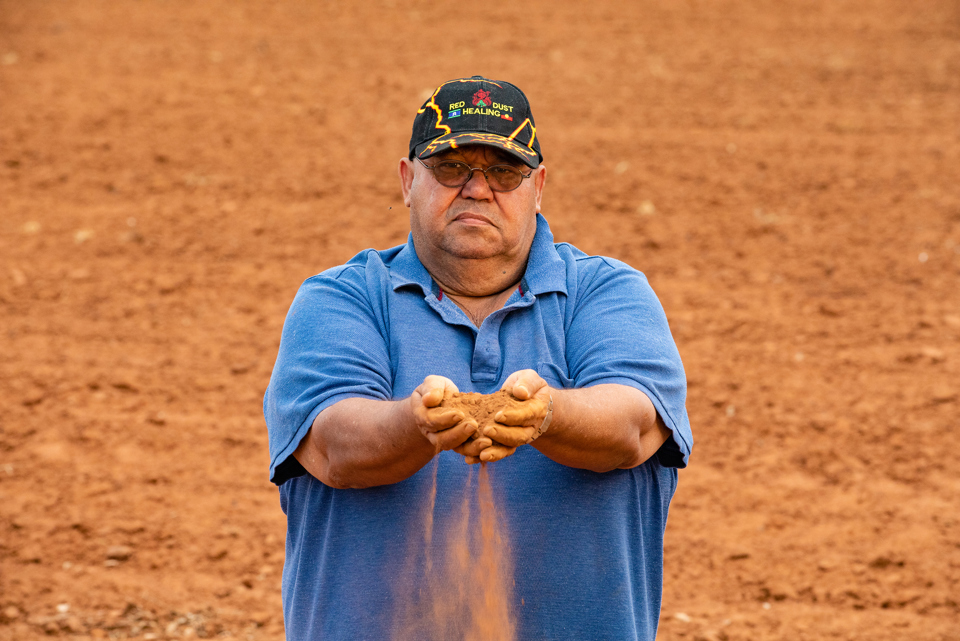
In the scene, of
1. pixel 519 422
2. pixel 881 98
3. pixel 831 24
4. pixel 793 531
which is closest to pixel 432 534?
pixel 519 422

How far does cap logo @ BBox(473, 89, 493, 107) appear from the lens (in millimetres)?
2242

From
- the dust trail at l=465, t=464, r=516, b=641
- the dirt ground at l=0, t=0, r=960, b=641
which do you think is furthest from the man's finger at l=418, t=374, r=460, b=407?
the dirt ground at l=0, t=0, r=960, b=641

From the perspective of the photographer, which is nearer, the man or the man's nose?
the man

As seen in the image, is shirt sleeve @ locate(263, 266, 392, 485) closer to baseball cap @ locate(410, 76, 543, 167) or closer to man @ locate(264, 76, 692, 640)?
man @ locate(264, 76, 692, 640)

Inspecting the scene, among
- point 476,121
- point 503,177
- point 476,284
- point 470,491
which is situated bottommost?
point 470,491

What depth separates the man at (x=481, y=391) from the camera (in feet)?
6.12

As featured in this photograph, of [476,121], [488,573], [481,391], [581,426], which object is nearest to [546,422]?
[581,426]

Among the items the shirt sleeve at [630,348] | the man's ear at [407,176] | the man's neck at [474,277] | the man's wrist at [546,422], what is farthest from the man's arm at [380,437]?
the man's ear at [407,176]

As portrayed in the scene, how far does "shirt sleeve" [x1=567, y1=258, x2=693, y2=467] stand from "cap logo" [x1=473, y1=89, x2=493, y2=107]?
19.5 inches

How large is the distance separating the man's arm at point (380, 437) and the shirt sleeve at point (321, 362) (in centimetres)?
4

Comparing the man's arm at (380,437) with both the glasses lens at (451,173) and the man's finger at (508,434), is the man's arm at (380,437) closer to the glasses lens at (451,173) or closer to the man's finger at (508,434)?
the man's finger at (508,434)

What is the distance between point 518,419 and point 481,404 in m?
0.08

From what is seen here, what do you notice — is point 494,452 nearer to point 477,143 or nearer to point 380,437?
point 380,437

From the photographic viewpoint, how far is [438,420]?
1.70m
